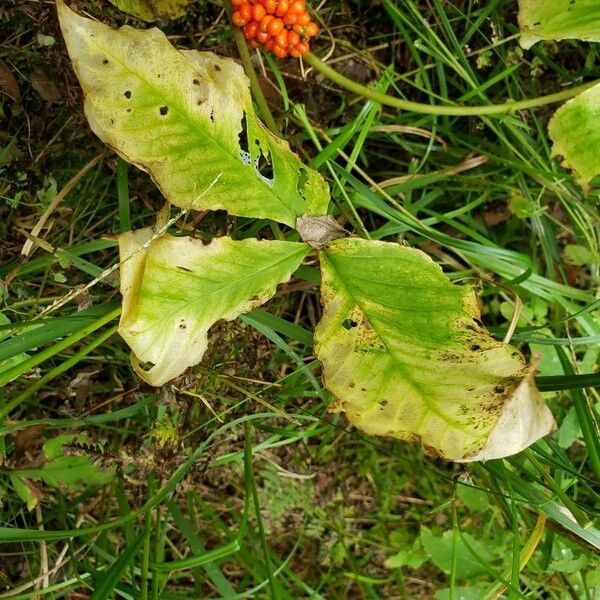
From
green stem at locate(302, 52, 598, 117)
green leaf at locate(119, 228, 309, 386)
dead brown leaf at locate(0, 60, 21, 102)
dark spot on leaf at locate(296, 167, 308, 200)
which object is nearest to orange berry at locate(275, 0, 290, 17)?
green stem at locate(302, 52, 598, 117)

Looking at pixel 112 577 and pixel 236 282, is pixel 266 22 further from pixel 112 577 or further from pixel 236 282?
pixel 112 577

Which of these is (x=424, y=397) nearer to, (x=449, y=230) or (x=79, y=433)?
(x=449, y=230)

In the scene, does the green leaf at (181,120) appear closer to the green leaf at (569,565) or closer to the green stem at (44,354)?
the green stem at (44,354)

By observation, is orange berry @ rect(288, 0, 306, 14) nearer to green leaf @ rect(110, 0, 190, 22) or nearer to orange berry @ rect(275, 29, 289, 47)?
orange berry @ rect(275, 29, 289, 47)

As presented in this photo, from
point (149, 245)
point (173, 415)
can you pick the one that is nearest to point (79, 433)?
point (173, 415)

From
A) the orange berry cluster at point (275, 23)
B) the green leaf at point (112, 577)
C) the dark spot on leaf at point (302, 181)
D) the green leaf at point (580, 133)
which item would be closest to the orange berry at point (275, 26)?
the orange berry cluster at point (275, 23)

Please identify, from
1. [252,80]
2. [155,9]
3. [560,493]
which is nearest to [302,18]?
[252,80]
